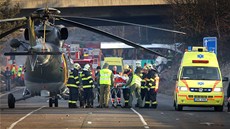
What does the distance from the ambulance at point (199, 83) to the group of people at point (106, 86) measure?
2.03m

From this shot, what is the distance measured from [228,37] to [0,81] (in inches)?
1017

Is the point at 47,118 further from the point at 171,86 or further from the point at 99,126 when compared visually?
the point at 171,86

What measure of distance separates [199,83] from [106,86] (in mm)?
4426

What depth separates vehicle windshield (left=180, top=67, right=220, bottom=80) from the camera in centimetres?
3045

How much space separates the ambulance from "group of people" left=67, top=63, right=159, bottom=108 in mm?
2030

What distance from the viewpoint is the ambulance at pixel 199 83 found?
29516 millimetres

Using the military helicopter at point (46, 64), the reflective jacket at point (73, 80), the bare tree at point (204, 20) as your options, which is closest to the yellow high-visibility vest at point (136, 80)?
the reflective jacket at point (73, 80)

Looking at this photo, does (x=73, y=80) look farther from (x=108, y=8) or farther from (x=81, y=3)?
(x=108, y=8)

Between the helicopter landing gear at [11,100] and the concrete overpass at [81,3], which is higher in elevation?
the concrete overpass at [81,3]

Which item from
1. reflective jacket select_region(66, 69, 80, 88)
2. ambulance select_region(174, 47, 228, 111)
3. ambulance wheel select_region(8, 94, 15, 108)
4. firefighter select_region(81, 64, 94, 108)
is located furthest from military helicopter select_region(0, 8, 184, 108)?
ambulance select_region(174, 47, 228, 111)

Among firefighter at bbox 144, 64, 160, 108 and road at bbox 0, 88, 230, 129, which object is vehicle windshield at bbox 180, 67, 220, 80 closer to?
road at bbox 0, 88, 230, 129

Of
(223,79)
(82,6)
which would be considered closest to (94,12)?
(82,6)

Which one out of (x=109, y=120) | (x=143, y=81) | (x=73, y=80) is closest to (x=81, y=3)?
(x=143, y=81)

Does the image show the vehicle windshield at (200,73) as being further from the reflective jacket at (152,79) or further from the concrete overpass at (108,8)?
the concrete overpass at (108,8)
